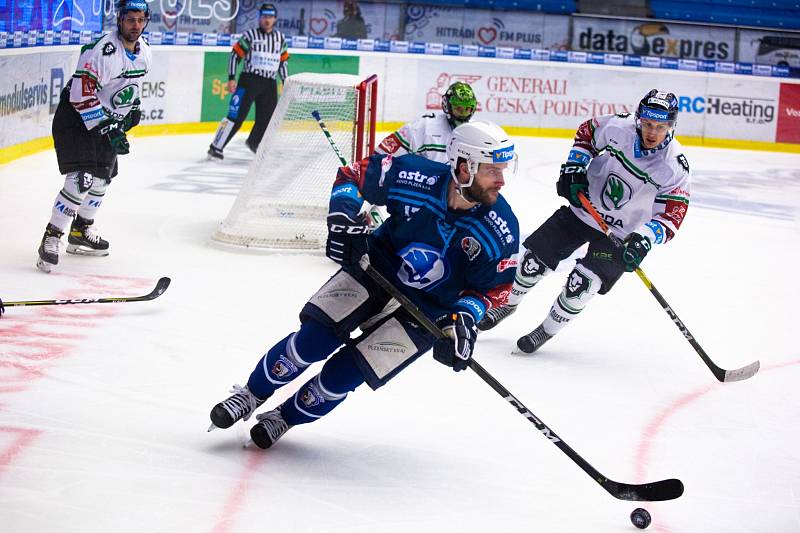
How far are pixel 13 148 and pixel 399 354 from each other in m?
6.31

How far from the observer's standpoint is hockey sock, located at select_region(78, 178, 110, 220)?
5871 mm

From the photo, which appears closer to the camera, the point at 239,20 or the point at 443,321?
the point at 443,321

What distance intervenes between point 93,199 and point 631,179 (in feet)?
9.22

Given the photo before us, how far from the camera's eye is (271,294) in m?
5.61

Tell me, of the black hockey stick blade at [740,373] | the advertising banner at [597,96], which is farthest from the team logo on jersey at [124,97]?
the advertising banner at [597,96]

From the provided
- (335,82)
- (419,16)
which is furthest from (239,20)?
(335,82)

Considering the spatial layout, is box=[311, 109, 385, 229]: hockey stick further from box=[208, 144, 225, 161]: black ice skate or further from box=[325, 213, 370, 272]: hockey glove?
box=[208, 144, 225, 161]: black ice skate

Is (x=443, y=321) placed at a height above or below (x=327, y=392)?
above

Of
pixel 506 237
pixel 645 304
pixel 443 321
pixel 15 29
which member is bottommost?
pixel 645 304

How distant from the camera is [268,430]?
344 cm

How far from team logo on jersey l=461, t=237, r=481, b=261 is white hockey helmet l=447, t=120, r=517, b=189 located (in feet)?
0.52

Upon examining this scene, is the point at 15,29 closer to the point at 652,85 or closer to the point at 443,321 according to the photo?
Answer: the point at 443,321

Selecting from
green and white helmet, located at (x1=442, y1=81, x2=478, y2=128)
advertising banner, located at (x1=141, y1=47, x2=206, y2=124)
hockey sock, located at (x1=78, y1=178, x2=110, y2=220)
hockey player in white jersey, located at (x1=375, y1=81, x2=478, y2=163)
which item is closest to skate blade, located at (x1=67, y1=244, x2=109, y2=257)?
hockey sock, located at (x1=78, y1=178, x2=110, y2=220)

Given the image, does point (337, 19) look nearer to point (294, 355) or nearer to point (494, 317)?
point (494, 317)
